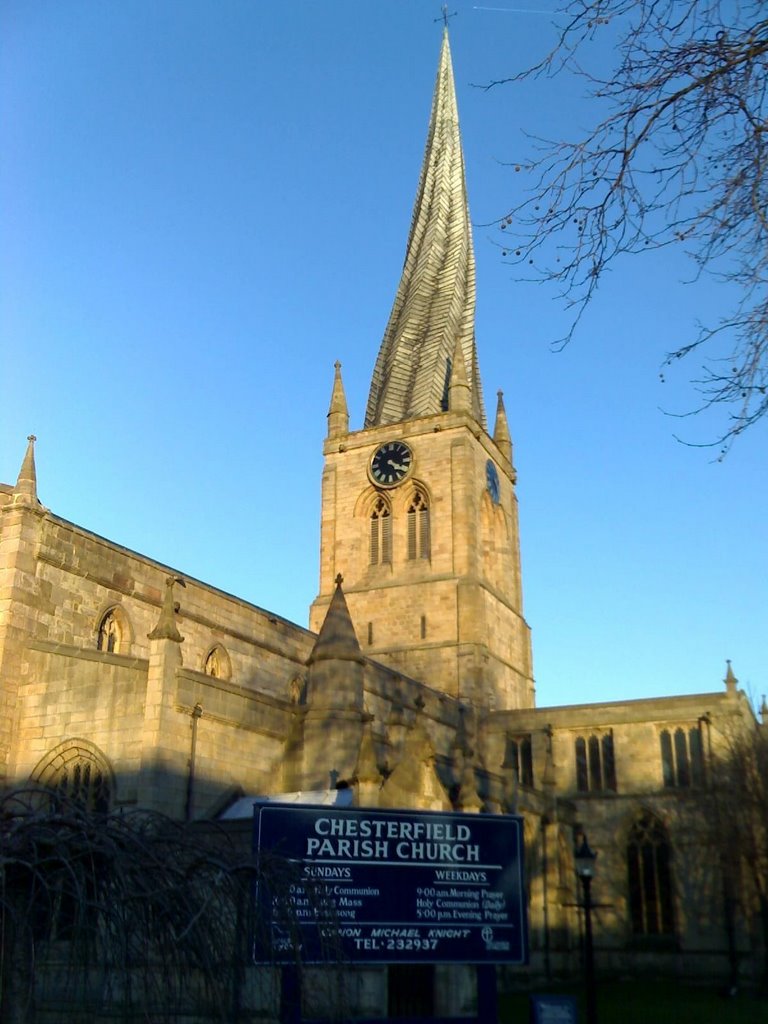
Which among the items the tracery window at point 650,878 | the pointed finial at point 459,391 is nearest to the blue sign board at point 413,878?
the tracery window at point 650,878

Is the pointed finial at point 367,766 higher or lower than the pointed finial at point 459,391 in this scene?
lower

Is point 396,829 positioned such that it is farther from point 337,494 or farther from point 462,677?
point 337,494

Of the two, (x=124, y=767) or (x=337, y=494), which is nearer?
(x=124, y=767)

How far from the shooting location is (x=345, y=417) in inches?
2362

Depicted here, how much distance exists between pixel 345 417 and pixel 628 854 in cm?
2765

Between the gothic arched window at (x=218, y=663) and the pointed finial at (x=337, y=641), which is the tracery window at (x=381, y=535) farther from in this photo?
the pointed finial at (x=337, y=641)

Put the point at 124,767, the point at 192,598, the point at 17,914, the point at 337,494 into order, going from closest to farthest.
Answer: the point at 17,914
the point at 124,767
the point at 192,598
the point at 337,494

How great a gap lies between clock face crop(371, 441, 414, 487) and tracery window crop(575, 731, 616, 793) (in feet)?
53.7

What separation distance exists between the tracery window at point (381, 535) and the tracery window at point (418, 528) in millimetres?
1155

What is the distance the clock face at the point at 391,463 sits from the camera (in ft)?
183

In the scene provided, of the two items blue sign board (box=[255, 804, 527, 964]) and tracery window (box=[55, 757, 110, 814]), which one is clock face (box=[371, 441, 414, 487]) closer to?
tracery window (box=[55, 757, 110, 814])

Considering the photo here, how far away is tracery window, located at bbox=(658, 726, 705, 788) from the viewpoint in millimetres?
44062

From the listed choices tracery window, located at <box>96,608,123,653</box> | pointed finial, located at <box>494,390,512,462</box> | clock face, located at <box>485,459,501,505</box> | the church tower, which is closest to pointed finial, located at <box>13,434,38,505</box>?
tracery window, located at <box>96,608,123,653</box>

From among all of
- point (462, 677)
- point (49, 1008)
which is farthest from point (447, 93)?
point (49, 1008)
